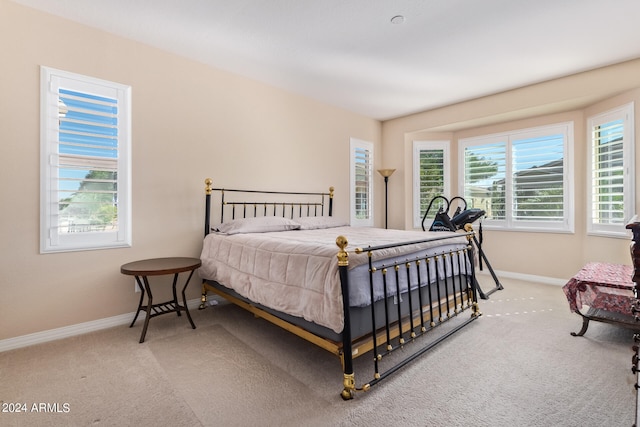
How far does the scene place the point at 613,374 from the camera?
203 cm

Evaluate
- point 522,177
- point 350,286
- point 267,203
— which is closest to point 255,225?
point 267,203

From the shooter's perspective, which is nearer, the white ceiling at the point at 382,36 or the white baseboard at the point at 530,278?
the white ceiling at the point at 382,36

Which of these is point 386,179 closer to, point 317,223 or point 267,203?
point 317,223

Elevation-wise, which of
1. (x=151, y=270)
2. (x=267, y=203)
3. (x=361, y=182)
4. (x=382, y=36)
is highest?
(x=382, y=36)

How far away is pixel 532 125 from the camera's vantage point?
4570mm

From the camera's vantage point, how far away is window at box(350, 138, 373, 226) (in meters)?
5.29

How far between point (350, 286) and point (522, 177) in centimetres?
414

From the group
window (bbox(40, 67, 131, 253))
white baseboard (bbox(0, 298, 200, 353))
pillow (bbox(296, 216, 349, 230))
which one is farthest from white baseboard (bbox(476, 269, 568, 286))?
window (bbox(40, 67, 131, 253))

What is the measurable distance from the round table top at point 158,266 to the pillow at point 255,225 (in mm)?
473

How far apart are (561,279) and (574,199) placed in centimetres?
113

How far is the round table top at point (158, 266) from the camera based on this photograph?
254 cm

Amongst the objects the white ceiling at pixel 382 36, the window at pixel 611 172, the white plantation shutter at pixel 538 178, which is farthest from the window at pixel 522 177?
the white ceiling at pixel 382 36

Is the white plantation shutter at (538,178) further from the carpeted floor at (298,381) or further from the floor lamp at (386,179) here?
the carpeted floor at (298,381)

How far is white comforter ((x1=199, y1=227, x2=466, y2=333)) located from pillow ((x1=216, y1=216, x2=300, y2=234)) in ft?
0.61
